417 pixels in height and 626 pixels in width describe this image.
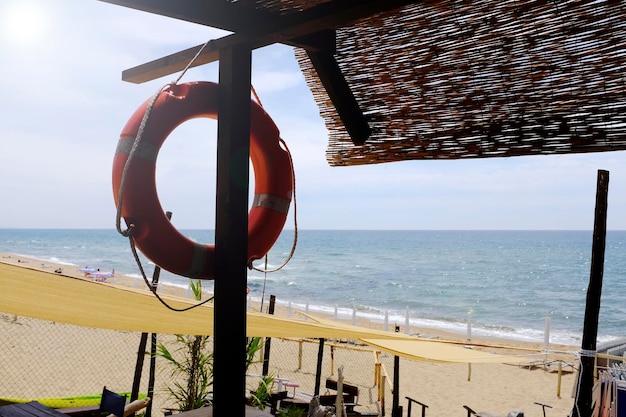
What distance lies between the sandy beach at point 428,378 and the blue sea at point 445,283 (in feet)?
8.27

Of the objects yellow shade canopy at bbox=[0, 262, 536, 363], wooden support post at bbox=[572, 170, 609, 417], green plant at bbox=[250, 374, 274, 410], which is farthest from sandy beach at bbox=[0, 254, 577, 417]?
yellow shade canopy at bbox=[0, 262, 536, 363]

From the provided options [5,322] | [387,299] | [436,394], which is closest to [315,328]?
[436,394]

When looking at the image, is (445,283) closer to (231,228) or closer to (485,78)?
(485,78)

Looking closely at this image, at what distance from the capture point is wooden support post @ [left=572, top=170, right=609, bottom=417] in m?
4.42

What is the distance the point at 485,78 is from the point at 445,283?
1252 inches

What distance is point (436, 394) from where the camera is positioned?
855 centimetres

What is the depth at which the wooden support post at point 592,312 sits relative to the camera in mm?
4418

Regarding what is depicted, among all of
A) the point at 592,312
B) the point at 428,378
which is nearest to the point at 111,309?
the point at 592,312

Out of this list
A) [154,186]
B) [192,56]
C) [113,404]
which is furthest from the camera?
[113,404]

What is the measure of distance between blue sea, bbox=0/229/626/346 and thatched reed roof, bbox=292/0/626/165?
10.8 meters

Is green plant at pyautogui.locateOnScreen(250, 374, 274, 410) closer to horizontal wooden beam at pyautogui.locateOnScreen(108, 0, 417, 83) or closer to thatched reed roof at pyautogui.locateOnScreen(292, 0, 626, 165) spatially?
thatched reed roof at pyautogui.locateOnScreen(292, 0, 626, 165)

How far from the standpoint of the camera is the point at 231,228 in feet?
4.86

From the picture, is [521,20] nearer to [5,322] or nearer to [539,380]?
[539,380]

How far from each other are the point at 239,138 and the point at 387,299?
1035 inches
